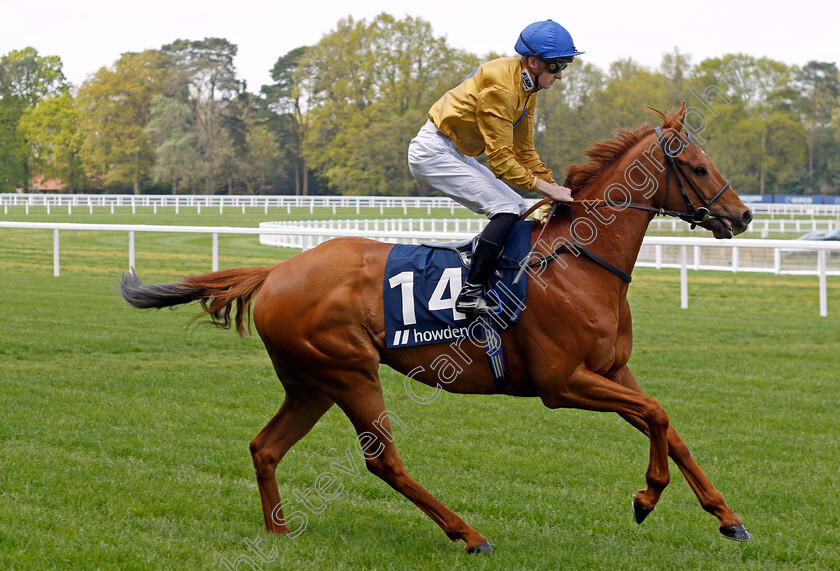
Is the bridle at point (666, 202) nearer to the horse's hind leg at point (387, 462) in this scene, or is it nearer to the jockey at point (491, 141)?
the jockey at point (491, 141)

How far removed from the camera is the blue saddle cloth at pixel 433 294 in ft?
13.4

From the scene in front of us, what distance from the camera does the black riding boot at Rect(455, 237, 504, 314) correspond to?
4012 mm

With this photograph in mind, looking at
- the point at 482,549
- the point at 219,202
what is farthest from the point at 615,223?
the point at 219,202

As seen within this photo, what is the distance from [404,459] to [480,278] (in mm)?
1621

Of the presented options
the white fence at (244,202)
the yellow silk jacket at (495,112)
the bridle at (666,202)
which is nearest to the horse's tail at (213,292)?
the yellow silk jacket at (495,112)

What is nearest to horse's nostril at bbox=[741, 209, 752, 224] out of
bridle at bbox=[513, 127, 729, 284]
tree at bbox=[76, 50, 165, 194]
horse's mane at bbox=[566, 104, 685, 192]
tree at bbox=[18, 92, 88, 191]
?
bridle at bbox=[513, 127, 729, 284]

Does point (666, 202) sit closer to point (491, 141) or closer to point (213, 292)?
point (491, 141)

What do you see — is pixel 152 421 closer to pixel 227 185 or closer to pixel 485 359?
pixel 485 359

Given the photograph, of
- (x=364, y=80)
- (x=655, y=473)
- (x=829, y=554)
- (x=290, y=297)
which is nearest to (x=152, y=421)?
(x=290, y=297)

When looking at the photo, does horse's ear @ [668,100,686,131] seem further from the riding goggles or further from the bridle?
the riding goggles

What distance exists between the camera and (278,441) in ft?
14.0

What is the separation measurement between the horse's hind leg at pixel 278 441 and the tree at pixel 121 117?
48603mm

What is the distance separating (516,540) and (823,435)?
294 centimetres

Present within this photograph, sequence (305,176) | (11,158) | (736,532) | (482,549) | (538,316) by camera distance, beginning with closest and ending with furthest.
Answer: (736,532)
(482,549)
(538,316)
(305,176)
(11,158)
